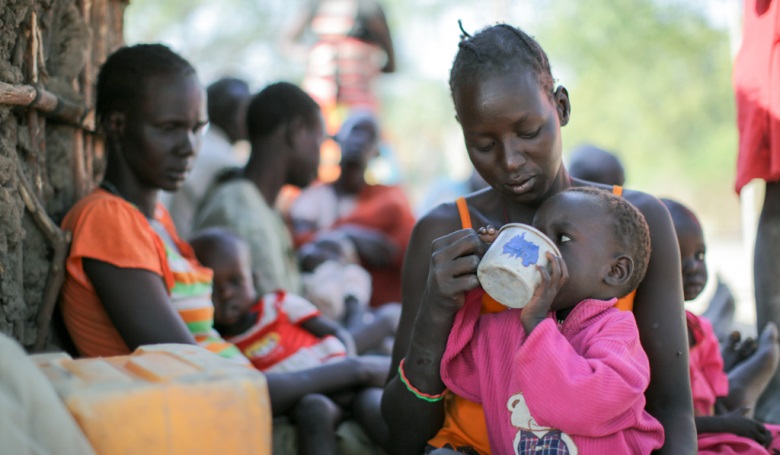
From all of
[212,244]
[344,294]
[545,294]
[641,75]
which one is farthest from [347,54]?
[545,294]

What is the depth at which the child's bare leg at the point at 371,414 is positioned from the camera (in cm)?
247

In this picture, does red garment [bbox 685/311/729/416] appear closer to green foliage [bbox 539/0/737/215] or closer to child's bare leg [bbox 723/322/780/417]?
child's bare leg [bbox 723/322/780/417]

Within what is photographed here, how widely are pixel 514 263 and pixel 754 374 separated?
171 cm

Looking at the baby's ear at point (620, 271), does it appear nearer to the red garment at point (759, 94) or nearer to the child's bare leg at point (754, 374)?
the child's bare leg at point (754, 374)

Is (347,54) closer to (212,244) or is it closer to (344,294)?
(344,294)

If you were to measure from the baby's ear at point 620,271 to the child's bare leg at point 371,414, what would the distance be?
0.86 m

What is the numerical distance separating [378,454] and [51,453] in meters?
1.39

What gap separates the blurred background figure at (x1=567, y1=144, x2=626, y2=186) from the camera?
4.06 metres

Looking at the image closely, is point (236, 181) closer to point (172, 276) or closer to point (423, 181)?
point (172, 276)

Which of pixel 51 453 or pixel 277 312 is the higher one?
pixel 51 453

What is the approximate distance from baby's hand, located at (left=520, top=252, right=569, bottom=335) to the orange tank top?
28 cm

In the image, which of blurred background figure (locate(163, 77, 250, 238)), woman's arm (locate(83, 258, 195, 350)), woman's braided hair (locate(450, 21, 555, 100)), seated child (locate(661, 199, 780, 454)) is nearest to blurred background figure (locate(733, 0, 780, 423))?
seated child (locate(661, 199, 780, 454))

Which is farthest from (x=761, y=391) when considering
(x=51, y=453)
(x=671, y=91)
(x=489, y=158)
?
(x=671, y=91)

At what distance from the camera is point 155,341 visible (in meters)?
2.30
